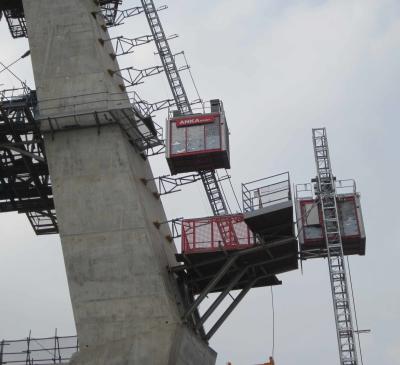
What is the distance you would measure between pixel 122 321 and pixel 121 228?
178 inches

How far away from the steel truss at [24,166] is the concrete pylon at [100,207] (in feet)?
6.27

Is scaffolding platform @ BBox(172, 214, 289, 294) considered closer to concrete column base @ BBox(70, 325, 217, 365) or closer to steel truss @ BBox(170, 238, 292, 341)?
steel truss @ BBox(170, 238, 292, 341)

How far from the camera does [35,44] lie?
141ft

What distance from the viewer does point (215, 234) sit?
42062 mm

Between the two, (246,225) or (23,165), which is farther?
(23,165)

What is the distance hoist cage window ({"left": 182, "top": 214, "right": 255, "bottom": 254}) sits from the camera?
41.4 metres

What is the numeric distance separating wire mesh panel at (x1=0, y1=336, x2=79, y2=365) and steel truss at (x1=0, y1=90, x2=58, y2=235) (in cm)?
904

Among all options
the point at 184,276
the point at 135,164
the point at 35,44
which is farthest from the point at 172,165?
the point at 35,44

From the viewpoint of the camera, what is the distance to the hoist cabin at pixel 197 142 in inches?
1770

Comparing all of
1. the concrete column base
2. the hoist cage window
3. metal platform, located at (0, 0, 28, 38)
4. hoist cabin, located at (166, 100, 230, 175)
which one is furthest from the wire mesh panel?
metal platform, located at (0, 0, 28, 38)

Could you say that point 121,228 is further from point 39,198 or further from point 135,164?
point 39,198

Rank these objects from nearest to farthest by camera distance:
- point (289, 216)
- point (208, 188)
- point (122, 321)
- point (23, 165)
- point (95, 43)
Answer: point (122, 321) → point (289, 216) → point (95, 43) → point (23, 165) → point (208, 188)

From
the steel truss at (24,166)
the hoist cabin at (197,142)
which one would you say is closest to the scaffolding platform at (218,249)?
the hoist cabin at (197,142)

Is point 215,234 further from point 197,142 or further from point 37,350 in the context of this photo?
point 37,350
